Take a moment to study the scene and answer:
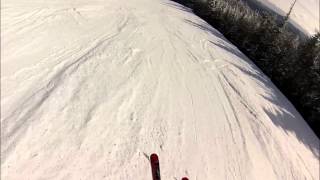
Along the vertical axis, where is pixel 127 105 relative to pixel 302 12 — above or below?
above

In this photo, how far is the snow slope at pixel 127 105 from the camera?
788 cm

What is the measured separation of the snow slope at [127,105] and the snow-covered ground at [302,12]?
9779mm

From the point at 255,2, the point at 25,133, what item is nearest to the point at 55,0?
the point at 25,133

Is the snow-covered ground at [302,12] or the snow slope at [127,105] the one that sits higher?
the snow slope at [127,105]

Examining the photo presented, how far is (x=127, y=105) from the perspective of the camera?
380 inches

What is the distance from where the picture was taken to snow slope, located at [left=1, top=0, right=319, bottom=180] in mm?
7875

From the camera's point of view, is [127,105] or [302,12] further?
[302,12]

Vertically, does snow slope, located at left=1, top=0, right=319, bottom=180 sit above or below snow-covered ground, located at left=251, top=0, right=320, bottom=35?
above

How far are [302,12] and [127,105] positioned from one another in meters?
18.1

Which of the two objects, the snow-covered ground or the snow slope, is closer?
the snow slope

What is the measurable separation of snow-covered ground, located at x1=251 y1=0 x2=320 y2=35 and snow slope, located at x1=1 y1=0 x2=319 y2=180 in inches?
385

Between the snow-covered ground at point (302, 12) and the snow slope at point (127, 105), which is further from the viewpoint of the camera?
the snow-covered ground at point (302, 12)

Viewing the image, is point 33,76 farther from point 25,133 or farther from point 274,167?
point 274,167

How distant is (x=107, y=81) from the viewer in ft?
33.0
